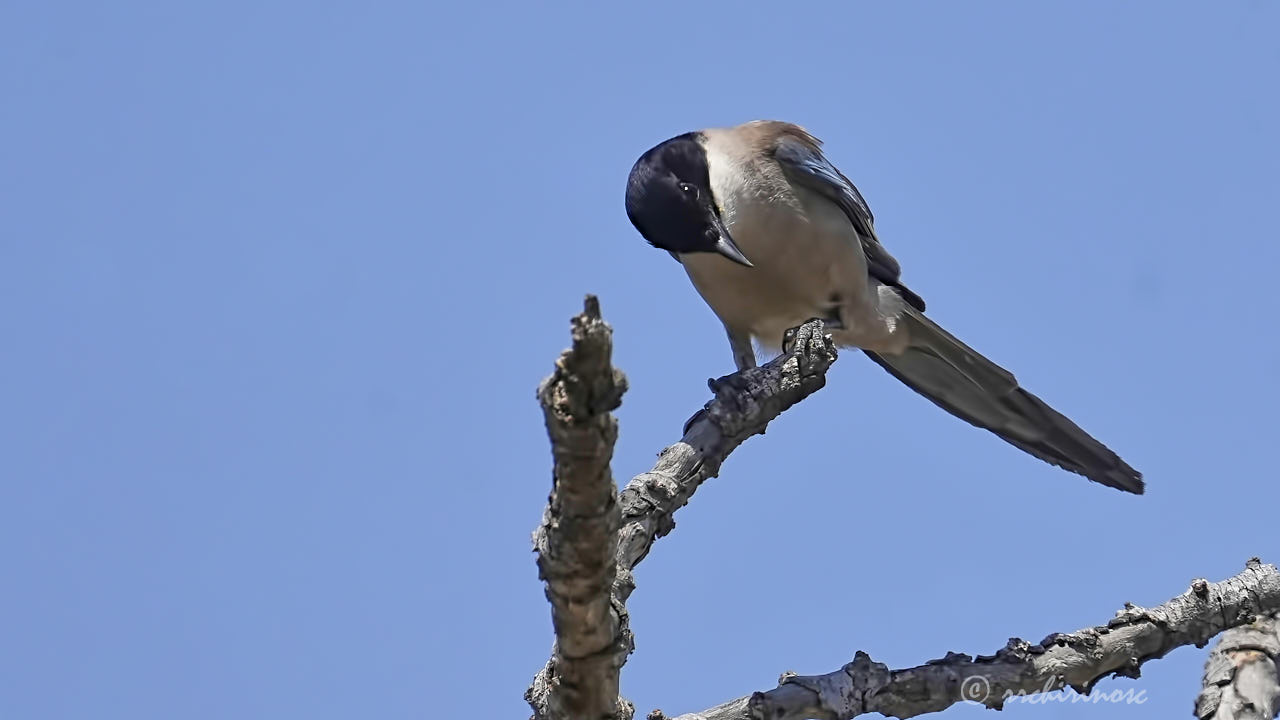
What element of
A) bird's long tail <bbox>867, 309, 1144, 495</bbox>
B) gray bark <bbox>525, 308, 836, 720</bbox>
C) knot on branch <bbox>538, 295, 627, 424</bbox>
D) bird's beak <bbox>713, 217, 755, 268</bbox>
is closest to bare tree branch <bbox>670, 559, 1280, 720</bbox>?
gray bark <bbox>525, 308, 836, 720</bbox>

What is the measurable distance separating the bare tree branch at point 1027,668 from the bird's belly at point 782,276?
2359mm

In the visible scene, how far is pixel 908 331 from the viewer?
6.02 metres

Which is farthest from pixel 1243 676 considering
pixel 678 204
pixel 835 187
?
pixel 835 187

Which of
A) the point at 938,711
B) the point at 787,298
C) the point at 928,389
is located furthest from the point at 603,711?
the point at 928,389

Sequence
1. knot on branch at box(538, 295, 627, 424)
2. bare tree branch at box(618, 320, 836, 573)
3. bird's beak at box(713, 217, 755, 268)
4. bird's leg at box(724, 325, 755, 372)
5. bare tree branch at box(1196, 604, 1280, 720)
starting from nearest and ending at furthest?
knot on branch at box(538, 295, 627, 424)
bare tree branch at box(1196, 604, 1280, 720)
bare tree branch at box(618, 320, 836, 573)
bird's beak at box(713, 217, 755, 268)
bird's leg at box(724, 325, 755, 372)

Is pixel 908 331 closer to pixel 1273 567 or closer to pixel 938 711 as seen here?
pixel 1273 567

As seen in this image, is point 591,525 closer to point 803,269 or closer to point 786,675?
point 786,675

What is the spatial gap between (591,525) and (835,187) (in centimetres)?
394

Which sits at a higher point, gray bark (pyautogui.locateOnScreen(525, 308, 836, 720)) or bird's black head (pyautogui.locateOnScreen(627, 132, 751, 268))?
bird's black head (pyautogui.locateOnScreen(627, 132, 751, 268))

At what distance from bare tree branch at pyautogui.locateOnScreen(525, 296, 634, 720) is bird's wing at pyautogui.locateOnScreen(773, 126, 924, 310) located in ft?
12.0

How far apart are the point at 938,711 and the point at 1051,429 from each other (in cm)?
240

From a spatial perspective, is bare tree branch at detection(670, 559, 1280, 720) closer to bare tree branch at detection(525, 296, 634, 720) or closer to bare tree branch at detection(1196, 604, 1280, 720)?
bare tree branch at detection(1196, 604, 1280, 720)

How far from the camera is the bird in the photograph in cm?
544

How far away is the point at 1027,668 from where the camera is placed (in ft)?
11.2
